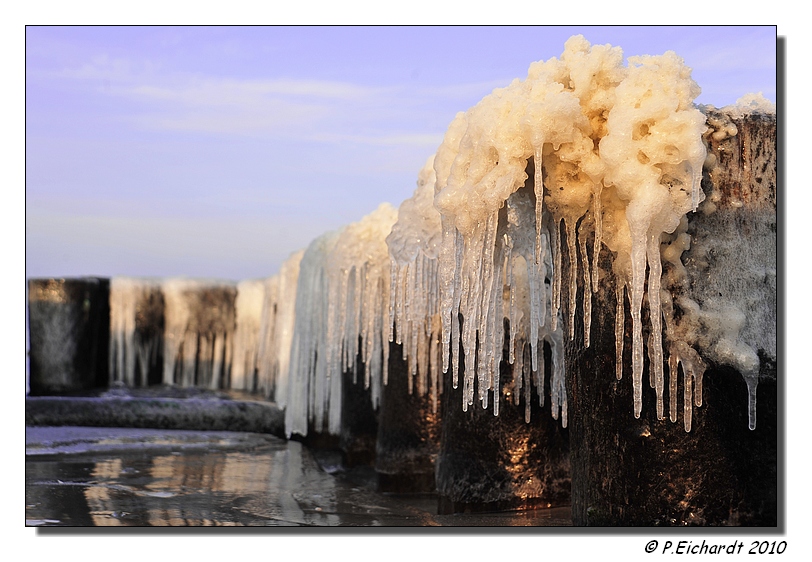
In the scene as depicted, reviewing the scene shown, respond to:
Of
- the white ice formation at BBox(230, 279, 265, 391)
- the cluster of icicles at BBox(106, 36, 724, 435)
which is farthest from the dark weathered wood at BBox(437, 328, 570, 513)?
the white ice formation at BBox(230, 279, 265, 391)

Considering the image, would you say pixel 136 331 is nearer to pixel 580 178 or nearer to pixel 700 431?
pixel 580 178

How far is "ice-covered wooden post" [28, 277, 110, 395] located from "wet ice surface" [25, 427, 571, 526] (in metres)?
3.69

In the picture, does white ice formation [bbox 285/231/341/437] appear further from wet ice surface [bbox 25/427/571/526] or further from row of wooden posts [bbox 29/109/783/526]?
row of wooden posts [bbox 29/109/783/526]

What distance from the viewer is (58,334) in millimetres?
16500

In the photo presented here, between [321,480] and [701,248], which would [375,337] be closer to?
[321,480]

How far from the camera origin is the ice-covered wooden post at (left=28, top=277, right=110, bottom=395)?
646 inches

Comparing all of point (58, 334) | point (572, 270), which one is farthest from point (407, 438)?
point (58, 334)

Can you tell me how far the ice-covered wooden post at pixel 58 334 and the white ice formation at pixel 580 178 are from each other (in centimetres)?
1306

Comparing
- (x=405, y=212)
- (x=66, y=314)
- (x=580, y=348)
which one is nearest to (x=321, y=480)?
(x=405, y=212)

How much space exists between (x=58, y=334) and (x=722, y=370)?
14.0 metres

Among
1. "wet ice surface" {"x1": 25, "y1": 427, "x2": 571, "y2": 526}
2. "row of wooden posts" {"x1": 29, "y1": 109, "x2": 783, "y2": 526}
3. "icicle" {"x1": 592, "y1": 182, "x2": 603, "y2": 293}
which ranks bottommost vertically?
"wet ice surface" {"x1": 25, "y1": 427, "x2": 571, "y2": 526}

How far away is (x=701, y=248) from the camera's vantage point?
173 inches

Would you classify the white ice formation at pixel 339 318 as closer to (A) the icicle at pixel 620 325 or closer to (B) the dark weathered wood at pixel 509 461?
(B) the dark weathered wood at pixel 509 461
